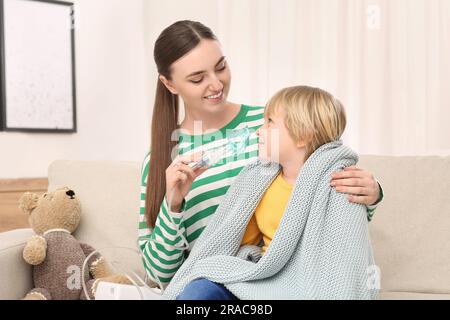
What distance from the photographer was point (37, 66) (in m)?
2.26

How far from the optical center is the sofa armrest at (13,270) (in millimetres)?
1337

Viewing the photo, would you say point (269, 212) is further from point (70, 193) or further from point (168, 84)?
point (70, 193)

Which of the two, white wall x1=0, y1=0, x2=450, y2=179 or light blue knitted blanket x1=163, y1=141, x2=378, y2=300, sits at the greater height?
white wall x1=0, y1=0, x2=450, y2=179

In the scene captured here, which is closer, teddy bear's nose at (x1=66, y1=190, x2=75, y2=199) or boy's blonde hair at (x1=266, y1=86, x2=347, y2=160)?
boy's blonde hair at (x1=266, y1=86, x2=347, y2=160)

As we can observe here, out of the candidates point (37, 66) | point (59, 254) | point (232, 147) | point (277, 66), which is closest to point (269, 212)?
point (232, 147)

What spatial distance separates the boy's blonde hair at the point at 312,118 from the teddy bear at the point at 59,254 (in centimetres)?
61

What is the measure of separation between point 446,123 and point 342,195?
3.51 feet

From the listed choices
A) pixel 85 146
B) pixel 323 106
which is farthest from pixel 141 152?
pixel 323 106

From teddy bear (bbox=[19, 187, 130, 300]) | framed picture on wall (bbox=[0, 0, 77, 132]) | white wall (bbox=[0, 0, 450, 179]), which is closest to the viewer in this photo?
teddy bear (bbox=[19, 187, 130, 300])

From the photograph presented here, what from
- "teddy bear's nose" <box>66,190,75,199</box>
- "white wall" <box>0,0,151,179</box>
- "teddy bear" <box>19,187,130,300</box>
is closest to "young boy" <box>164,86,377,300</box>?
"teddy bear" <box>19,187,130,300</box>

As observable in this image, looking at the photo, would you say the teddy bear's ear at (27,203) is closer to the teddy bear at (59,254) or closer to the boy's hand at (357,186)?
the teddy bear at (59,254)

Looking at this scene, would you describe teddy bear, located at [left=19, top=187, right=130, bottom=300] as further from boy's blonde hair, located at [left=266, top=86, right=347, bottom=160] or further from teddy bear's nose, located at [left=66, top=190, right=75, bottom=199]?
boy's blonde hair, located at [left=266, top=86, right=347, bottom=160]

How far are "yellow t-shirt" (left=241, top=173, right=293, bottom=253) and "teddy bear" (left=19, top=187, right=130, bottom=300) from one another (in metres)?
0.39

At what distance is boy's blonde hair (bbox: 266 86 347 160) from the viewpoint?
1.12m
